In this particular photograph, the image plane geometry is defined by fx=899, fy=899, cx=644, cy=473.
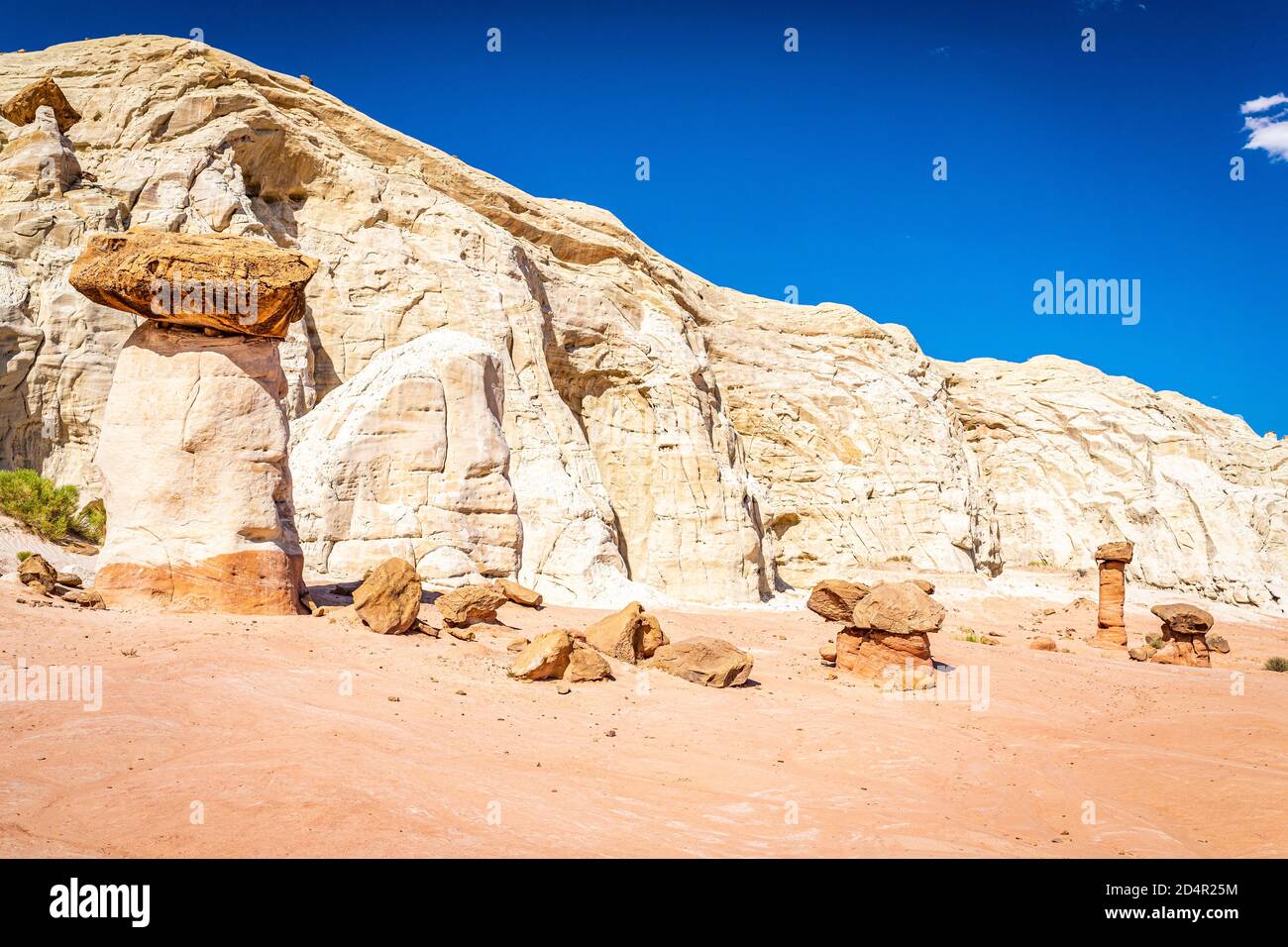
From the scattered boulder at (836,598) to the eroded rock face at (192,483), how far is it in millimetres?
8895

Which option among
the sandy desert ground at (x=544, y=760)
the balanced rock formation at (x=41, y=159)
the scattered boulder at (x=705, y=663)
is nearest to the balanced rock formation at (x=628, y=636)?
the scattered boulder at (x=705, y=663)

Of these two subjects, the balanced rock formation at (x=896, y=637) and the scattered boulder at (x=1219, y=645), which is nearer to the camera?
the balanced rock formation at (x=896, y=637)

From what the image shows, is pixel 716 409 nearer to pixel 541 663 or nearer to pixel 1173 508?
pixel 541 663

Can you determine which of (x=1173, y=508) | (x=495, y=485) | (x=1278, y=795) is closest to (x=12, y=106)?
(x=495, y=485)

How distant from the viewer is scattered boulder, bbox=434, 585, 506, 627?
11836mm

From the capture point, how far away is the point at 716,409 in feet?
90.4

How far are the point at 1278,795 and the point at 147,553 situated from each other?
11621 mm

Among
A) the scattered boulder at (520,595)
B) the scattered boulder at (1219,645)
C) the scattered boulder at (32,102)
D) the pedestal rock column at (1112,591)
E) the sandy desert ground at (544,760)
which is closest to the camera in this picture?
the sandy desert ground at (544,760)

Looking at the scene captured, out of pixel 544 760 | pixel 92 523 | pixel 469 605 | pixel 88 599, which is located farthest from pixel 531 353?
pixel 544 760

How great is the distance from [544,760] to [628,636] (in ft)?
15.6

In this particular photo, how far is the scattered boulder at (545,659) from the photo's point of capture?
31.6 feet

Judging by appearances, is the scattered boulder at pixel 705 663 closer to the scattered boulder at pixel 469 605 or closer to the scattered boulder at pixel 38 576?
the scattered boulder at pixel 469 605

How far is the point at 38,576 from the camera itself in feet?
34.1

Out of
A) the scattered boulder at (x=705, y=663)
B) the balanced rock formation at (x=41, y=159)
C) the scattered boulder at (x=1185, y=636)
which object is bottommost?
the scattered boulder at (x=1185, y=636)
